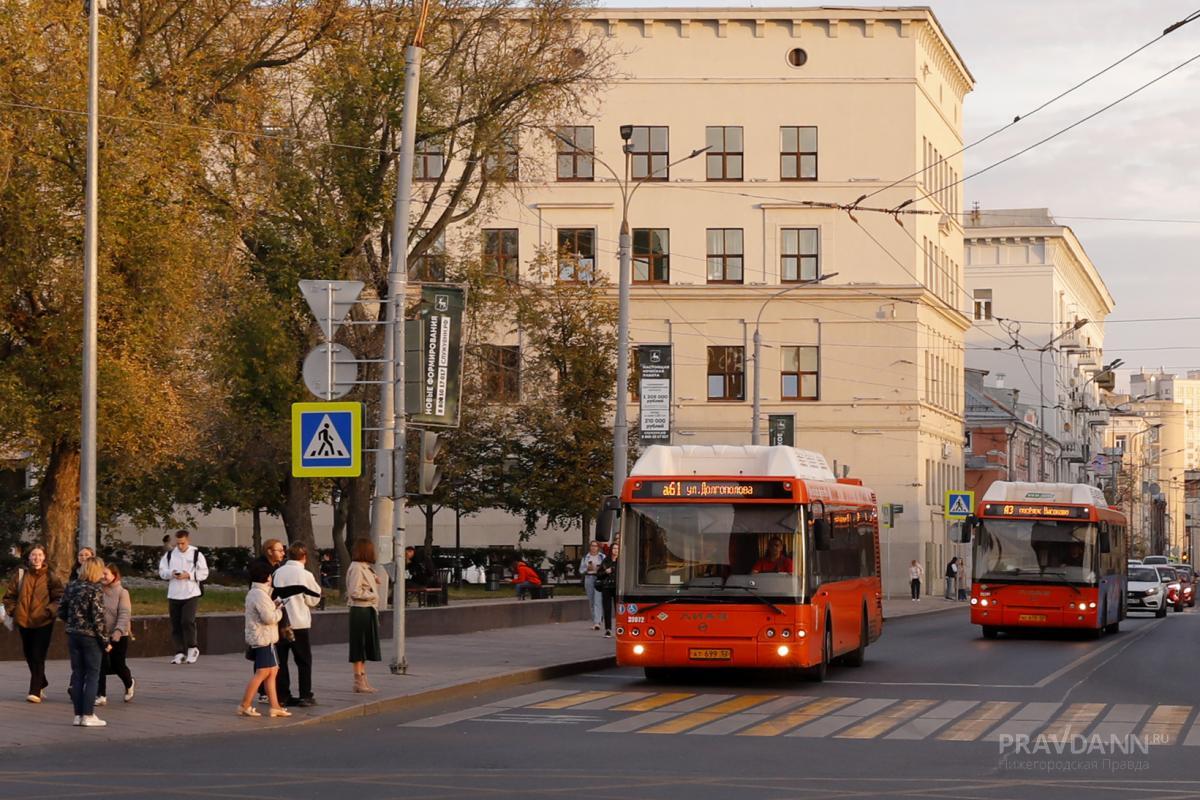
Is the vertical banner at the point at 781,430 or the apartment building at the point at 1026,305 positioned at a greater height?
the apartment building at the point at 1026,305

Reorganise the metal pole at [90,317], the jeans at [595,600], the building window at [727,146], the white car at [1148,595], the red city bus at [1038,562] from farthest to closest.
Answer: the building window at [727,146] → the white car at [1148,595] → the red city bus at [1038,562] → the jeans at [595,600] → the metal pole at [90,317]

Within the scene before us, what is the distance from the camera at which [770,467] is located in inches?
946

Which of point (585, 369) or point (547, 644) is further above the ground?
point (585, 369)

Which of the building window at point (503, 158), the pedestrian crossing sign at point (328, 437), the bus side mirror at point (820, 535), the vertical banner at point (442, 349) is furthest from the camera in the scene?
the building window at point (503, 158)

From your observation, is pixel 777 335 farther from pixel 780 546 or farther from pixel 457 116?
pixel 780 546

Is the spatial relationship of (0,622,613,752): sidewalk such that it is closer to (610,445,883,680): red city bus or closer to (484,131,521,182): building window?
(610,445,883,680): red city bus

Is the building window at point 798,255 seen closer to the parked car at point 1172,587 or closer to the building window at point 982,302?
the parked car at point 1172,587

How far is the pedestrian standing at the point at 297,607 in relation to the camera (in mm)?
18484

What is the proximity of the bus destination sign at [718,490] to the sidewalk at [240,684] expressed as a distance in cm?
272

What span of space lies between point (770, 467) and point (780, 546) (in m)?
1.19

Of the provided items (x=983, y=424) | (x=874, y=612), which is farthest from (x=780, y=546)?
(x=983, y=424)

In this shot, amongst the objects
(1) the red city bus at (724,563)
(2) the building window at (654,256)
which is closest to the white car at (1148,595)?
(2) the building window at (654,256)

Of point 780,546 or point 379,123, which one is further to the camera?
point 379,123

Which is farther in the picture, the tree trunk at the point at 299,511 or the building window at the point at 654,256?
the building window at the point at 654,256
